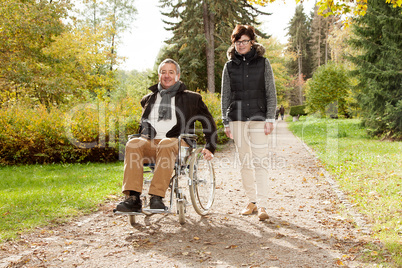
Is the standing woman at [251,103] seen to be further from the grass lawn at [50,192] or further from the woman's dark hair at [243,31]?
the grass lawn at [50,192]

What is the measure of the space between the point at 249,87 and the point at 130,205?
1803 mm

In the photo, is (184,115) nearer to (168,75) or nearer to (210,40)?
(168,75)

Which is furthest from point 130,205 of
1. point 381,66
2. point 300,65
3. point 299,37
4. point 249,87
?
point 299,37

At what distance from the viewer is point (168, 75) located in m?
3.98

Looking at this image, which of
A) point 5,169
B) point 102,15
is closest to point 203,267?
point 5,169

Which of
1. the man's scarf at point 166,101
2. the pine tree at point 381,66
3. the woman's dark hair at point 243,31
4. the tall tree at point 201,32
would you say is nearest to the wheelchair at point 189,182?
the man's scarf at point 166,101

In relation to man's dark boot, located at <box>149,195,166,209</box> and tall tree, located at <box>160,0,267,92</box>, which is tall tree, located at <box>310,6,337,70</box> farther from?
man's dark boot, located at <box>149,195,166,209</box>

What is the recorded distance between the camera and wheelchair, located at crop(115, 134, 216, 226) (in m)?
3.60

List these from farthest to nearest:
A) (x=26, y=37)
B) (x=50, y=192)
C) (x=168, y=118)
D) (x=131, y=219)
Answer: (x=26, y=37) < (x=50, y=192) < (x=168, y=118) < (x=131, y=219)


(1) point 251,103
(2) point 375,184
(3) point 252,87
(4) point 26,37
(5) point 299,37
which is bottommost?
(2) point 375,184

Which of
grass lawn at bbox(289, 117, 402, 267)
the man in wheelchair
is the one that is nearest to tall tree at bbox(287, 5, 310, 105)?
grass lawn at bbox(289, 117, 402, 267)

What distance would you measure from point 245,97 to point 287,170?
3.97 meters

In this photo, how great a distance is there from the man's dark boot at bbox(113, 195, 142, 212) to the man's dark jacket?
75 centimetres

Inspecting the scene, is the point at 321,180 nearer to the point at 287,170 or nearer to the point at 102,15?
the point at 287,170
